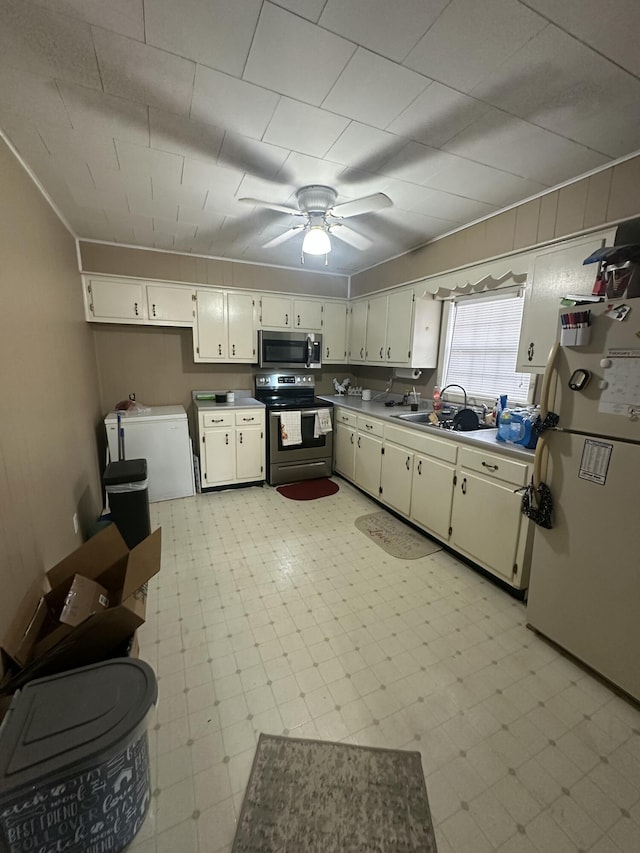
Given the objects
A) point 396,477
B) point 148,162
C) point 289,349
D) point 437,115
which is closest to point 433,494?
point 396,477

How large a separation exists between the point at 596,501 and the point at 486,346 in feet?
5.98

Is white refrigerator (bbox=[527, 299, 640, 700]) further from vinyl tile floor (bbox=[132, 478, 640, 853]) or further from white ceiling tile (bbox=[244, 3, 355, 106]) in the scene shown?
white ceiling tile (bbox=[244, 3, 355, 106])

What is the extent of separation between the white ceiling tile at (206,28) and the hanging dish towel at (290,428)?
283 cm

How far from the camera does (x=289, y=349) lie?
13.8ft

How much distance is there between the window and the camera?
2836mm

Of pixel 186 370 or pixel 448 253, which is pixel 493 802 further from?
pixel 186 370

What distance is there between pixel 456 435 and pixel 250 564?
5.87 ft

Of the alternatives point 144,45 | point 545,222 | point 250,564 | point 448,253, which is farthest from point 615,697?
point 144,45

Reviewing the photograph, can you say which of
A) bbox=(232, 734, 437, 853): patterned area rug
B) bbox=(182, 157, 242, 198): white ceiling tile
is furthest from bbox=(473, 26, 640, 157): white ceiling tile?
bbox=(232, 734, 437, 853): patterned area rug

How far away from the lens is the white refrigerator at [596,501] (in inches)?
59.1

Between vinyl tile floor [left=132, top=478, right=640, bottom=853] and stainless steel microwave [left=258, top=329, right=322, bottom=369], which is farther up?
stainless steel microwave [left=258, top=329, right=322, bottom=369]

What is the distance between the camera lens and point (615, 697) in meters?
1.60

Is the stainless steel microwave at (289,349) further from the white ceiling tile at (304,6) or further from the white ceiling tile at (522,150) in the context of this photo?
the white ceiling tile at (304,6)

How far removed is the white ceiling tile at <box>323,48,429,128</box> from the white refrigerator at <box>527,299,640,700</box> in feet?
4.01
